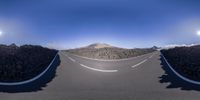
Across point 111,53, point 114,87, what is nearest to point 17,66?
point 114,87

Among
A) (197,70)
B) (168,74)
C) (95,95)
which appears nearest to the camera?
(95,95)

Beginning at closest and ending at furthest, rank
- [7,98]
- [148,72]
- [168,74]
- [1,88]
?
[7,98] < [1,88] < [168,74] < [148,72]

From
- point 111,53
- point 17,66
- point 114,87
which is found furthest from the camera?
point 111,53

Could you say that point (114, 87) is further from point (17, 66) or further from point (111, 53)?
point (111, 53)

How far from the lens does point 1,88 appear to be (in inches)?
865

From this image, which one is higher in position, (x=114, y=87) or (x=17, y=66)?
(x=17, y=66)

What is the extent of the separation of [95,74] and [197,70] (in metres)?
11.2

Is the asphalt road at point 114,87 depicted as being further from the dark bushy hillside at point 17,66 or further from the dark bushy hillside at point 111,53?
the dark bushy hillside at point 111,53

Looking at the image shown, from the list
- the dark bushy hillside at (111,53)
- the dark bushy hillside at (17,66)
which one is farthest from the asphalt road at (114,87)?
the dark bushy hillside at (111,53)

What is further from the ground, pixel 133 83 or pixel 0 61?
pixel 0 61

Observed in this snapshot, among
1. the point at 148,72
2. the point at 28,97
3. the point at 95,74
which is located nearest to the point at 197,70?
the point at 148,72

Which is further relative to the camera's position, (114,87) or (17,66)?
(17,66)

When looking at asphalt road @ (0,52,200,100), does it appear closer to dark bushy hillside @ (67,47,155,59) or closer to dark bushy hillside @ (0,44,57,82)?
dark bushy hillside @ (0,44,57,82)

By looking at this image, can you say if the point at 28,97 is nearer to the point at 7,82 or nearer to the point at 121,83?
the point at 7,82
